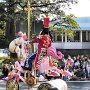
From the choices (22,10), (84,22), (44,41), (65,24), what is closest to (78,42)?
(84,22)

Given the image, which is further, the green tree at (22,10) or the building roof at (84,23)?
the building roof at (84,23)

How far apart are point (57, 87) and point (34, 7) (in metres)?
25.9

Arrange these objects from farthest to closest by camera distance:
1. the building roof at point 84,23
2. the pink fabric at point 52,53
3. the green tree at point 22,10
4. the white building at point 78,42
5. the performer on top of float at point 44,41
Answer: the building roof at point 84,23
the white building at point 78,42
the green tree at point 22,10
the performer on top of float at point 44,41
the pink fabric at point 52,53

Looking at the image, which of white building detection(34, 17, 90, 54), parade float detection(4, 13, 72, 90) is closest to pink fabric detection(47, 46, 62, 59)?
parade float detection(4, 13, 72, 90)

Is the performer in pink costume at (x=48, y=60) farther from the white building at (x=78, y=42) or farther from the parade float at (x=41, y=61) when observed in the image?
the white building at (x=78, y=42)

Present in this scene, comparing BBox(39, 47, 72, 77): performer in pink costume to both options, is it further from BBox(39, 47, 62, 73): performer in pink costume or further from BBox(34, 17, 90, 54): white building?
BBox(34, 17, 90, 54): white building

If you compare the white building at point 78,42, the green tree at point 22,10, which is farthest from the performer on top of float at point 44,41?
the white building at point 78,42

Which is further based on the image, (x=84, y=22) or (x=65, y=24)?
(x=84, y=22)

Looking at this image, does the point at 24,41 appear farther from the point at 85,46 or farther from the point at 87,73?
the point at 85,46

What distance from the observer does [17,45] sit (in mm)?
11875

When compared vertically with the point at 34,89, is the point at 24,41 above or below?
above

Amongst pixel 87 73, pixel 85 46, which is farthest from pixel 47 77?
pixel 85 46

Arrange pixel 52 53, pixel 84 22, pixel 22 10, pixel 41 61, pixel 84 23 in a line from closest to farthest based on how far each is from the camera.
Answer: pixel 52 53 → pixel 41 61 → pixel 22 10 → pixel 84 23 → pixel 84 22

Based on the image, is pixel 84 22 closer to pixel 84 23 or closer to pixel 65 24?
pixel 84 23
